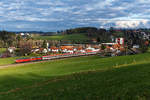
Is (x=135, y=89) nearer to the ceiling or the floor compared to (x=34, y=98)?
nearer to the ceiling

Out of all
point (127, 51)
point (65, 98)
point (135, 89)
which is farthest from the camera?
point (127, 51)

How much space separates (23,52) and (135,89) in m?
91.0

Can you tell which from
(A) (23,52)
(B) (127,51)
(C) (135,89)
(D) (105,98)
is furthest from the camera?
(A) (23,52)

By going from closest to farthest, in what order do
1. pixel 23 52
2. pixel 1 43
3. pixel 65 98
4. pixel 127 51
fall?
pixel 65 98, pixel 127 51, pixel 23 52, pixel 1 43

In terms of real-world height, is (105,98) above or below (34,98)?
above

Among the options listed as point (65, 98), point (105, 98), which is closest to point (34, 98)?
point (65, 98)

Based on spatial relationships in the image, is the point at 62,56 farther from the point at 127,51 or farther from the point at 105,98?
the point at 105,98

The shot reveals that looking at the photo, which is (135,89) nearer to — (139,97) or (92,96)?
(139,97)

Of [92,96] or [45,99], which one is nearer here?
[92,96]

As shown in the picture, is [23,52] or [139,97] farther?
[23,52]

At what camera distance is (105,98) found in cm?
854

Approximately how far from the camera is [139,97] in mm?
7766

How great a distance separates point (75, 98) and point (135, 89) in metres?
3.64

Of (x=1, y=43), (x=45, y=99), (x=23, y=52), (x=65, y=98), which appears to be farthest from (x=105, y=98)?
(x=1, y=43)
